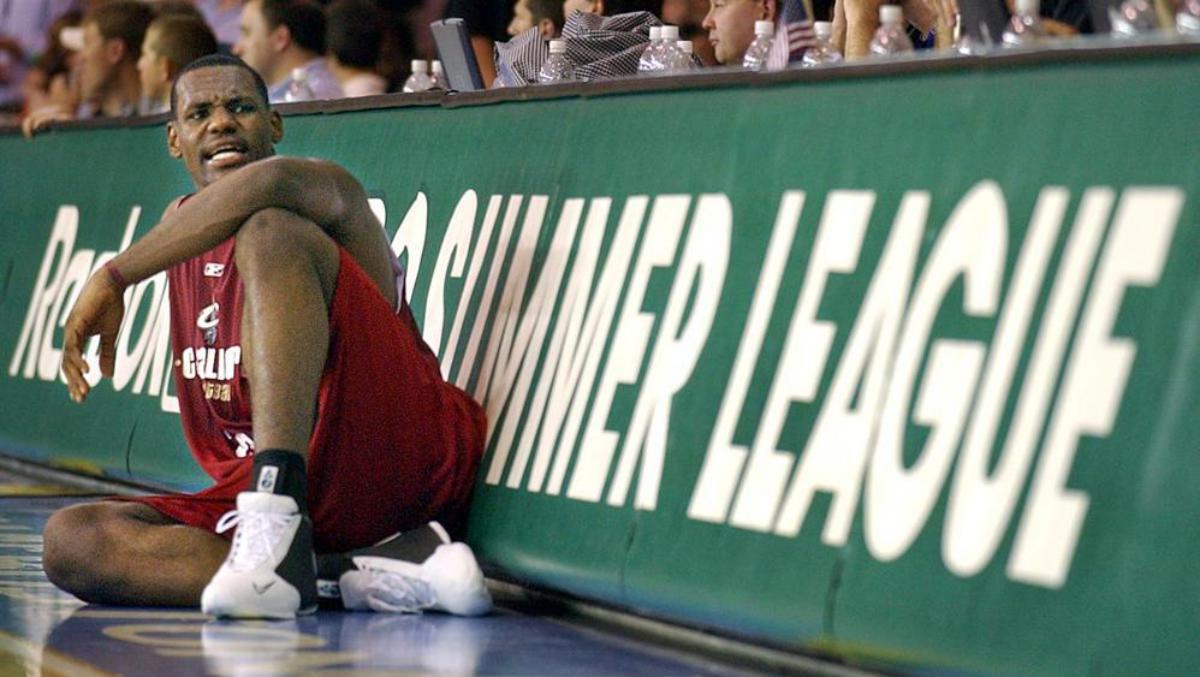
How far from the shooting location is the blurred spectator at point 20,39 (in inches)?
579

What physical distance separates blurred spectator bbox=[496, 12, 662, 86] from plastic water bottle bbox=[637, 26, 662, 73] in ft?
0.47

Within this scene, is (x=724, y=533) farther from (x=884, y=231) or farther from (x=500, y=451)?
(x=500, y=451)

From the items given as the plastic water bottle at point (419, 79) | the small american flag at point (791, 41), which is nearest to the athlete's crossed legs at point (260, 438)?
the small american flag at point (791, 41)

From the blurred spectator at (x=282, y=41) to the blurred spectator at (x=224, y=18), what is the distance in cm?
179

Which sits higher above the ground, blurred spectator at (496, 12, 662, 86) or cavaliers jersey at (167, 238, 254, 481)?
blurred spectator at (496, 12, 662, 86)

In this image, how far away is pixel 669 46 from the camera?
6840 millimetres

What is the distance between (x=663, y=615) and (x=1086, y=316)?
4.69 ft

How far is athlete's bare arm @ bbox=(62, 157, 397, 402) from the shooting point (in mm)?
5574

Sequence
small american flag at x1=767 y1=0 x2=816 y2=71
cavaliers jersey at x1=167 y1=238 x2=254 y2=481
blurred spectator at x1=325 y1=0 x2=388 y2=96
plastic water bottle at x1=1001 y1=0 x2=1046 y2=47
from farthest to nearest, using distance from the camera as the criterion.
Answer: blurred spectator at x1=325 y1=0 x2=388 y2=96
small american flag at x1=767 y1=0 x2=816 y2=71
cavaliers jersey at x1=167 y1=238 x2=254 y2=481
plastic water bottle at x1=1001 y1=0 x2=1046 y2=47

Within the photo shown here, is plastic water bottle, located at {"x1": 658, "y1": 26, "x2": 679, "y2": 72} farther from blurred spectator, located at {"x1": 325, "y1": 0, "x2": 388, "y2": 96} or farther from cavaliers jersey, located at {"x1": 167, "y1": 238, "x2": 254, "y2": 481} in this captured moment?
blurred spectator, located at {"x1": 325, "y1": 0, "x2": 388, "y2": 96}

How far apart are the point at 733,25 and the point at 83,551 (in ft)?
9.99

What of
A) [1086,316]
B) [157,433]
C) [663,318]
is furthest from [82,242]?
[1086,316]

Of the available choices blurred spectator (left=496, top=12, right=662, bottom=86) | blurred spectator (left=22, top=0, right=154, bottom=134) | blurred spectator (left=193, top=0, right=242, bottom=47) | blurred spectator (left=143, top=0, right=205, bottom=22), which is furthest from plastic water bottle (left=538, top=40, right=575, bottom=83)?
blurred spectator (left=193, top=0, right=242, bottom=47)

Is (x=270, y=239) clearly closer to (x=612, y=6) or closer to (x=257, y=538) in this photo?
(x=257, y=538)
